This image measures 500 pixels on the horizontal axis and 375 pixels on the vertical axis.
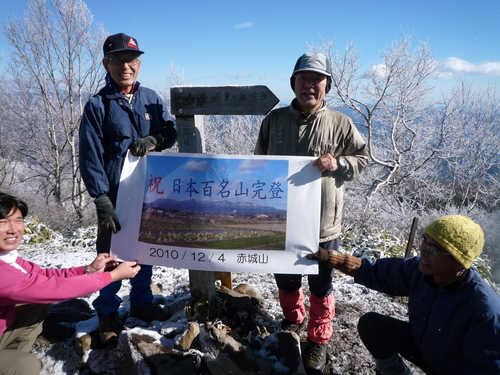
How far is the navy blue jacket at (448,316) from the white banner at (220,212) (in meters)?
0.50

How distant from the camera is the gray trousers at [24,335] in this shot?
6.57 ft

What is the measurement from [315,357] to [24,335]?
218 cm

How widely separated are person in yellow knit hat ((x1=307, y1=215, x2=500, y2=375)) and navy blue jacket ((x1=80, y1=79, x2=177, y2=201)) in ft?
5.31

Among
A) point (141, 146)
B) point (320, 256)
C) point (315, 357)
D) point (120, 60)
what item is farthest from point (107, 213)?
point (315, 357)

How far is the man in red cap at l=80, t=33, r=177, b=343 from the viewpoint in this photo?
2361mm

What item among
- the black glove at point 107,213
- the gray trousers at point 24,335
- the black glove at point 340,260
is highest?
the black glove at point 107,213

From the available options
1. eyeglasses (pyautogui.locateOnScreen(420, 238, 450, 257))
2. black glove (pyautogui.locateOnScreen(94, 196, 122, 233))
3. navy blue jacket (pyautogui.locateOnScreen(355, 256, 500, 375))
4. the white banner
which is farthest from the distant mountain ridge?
eyeglasses (pyautogui.locateOnScreen(420, 238, 450, 257))

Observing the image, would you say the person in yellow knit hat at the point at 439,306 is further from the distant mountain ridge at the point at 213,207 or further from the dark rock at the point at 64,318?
the dark rock at the point at 64,318

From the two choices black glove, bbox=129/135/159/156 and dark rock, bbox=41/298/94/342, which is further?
dark rock, bbox=41/298/94/342

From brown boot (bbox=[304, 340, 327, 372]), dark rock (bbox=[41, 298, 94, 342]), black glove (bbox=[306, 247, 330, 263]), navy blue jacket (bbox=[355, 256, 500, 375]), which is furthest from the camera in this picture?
dark rock (bbox=[41, 298, 94, 342])

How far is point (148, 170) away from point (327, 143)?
4.52 ft

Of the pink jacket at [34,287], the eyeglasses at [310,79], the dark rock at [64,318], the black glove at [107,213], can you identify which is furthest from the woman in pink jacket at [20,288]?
the eyeglasses at [310,79]

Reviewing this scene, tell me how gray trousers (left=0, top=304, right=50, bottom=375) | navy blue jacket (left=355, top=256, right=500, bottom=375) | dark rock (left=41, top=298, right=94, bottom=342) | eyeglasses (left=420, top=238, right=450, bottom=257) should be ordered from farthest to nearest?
dark rock (left=41, top=298, right=94, bottom=342), gray trousers (left=0, top=304, right=50, bottom=375), eyeglasses (left=420, top=238, right=450, bottom=257), navy blue jacket (left=355, top=256, right=500, bottom=375)

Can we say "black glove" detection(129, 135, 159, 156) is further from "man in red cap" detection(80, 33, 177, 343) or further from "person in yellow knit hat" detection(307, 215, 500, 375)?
"person in yellow knit hat" detection(307, 215, 500, 375)
